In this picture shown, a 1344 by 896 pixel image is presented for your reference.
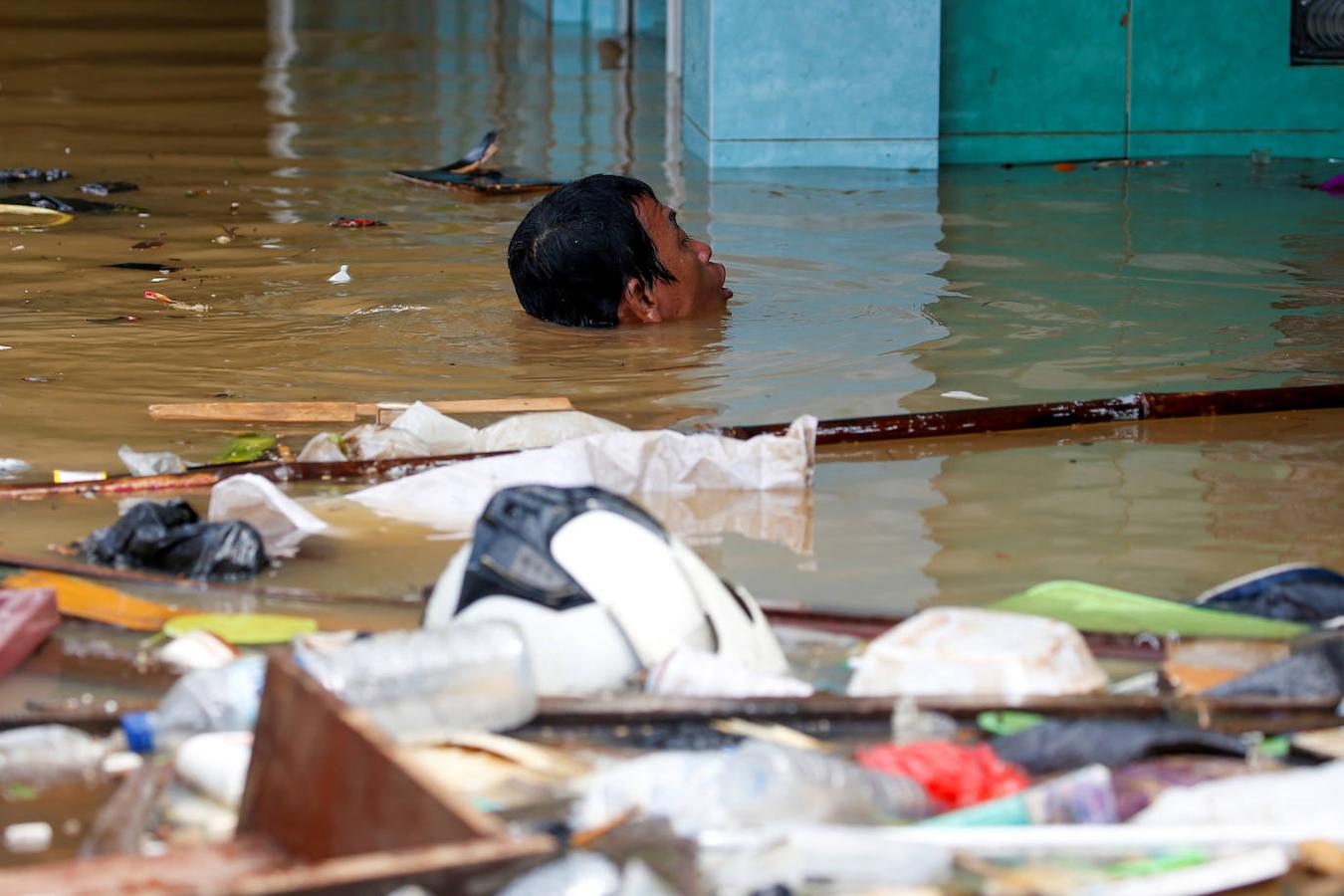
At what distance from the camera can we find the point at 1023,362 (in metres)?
5.96

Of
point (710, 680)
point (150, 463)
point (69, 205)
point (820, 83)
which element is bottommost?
point (710, 680)

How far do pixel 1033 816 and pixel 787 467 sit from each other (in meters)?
1.94

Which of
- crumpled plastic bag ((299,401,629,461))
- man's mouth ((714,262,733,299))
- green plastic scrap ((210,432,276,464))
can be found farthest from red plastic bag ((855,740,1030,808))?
man's mouth ((714,262,733,299))

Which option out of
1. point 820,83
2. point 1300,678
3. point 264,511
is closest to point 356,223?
point 820,83

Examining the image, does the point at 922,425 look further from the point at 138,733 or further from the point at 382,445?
the point at 138,733

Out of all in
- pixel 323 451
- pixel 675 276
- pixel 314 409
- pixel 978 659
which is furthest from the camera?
pixel 675 276

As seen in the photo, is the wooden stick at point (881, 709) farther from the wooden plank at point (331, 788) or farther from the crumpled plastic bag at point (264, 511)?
the crumpled plastic bag at point (264, 511)

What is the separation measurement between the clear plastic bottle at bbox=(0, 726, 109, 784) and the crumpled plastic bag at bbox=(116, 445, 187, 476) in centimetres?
169

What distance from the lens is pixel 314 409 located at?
17.1ft

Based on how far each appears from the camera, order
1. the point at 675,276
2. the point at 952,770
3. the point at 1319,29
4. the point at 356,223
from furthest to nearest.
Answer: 1. the point at 1319,29
2. the point at 356,223
3. the point at 675,276
4. the point at 952,770

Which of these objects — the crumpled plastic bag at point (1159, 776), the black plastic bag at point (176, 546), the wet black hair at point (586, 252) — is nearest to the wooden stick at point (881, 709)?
the crumpled plastic bag at point (1159, 776)

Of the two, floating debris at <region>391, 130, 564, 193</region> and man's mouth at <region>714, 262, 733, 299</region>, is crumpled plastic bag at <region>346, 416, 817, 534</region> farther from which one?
floating debris at <region>391, 130, 564, 193</region>

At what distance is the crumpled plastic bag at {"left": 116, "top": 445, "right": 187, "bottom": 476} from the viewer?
4.62 meters

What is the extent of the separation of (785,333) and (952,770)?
3.75 m
